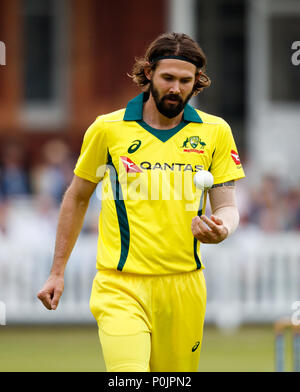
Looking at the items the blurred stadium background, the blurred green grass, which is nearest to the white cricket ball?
the blurred green grass

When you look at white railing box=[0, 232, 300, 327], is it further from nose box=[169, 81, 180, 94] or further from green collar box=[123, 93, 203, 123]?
nose box=[169, 81, 180, 94]

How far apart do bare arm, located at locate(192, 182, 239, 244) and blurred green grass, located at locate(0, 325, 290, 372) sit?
423 cm

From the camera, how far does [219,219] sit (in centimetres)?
507

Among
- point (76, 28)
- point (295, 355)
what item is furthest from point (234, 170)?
point (76, 28)

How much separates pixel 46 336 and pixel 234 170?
23.7ft

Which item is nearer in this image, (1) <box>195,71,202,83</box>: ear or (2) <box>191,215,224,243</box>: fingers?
(2) <box>191,215,224,243</box>: fingers

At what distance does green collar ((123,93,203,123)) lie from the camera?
548 cm

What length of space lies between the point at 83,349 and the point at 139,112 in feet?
20.2

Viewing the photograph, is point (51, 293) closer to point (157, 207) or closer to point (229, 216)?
point (157, 207)

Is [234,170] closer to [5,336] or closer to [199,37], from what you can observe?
[5,336]

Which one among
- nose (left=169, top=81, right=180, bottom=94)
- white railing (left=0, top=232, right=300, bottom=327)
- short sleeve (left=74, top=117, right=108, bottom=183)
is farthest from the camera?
white railing (left=0, top=232, right=300, bottom=327)

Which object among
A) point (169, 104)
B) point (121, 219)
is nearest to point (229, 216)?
point (121, 219)

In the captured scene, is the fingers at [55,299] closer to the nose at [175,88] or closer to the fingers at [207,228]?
the fingers at [207,228]
